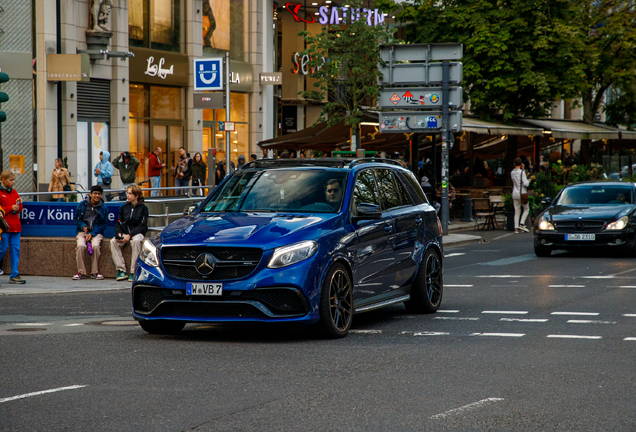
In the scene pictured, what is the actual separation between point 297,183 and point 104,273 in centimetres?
721

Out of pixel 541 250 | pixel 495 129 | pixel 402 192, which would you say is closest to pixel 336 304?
pixel 402 192

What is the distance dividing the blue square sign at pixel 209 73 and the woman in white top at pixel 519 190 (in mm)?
9637

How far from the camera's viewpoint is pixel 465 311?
11656 mm

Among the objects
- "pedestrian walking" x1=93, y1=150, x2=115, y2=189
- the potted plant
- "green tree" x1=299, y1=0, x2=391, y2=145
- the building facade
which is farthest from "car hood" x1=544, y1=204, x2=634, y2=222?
"pedestrian walking" x1=93, y1=150, x2=115, y2=189

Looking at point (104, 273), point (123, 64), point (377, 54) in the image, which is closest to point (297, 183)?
point (104, 273)

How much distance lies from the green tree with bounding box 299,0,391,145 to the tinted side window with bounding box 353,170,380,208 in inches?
630

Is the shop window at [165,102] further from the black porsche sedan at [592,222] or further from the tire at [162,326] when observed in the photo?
the tire at [162,326]

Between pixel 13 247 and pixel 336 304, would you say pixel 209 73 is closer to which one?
pixel 13 247

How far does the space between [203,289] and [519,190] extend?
19.5m

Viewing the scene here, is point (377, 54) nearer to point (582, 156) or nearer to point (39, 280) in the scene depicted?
point (39, 280)

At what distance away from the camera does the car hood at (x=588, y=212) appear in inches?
745

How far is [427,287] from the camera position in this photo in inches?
447

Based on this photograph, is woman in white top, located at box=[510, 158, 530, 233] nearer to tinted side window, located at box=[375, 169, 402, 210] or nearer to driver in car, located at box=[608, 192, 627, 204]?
driver in car, located at box=[608, 192, 627, 204]

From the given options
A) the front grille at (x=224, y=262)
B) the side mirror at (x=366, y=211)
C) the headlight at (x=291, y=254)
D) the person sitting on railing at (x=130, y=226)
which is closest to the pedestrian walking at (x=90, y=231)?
the person sitting on railing at (x=130, y=226)
